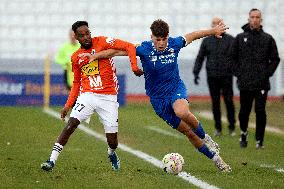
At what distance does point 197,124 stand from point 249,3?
2067cm

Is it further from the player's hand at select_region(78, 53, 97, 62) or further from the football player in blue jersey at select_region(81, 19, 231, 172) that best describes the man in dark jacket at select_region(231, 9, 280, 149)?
the player's hand at select_region(78, 53, 97, 62)

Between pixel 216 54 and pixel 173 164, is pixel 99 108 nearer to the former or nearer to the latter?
pixel 173 164

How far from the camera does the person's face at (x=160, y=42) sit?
12055 millimetres

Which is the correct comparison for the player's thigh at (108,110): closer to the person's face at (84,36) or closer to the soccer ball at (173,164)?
the person's face at (84,36)

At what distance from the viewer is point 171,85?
1248cm

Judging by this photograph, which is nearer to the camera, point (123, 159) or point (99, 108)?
point (99, 108)

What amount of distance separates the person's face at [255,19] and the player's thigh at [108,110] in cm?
423

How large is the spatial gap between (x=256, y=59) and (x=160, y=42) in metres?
4.54

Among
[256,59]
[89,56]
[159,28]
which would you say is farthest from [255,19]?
[89,56]

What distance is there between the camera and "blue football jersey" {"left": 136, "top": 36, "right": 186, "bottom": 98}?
40.4 ft

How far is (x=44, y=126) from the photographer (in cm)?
1991

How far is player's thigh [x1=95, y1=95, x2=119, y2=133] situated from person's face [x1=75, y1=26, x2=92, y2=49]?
68cm

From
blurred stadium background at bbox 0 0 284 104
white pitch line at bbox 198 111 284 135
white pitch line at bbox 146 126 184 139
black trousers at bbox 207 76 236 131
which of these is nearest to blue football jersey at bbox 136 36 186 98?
white pitch line at bbox 146 126 184 139

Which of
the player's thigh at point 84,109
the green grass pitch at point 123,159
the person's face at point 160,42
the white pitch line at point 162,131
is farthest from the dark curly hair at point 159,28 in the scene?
the white pitch line at point 162,131
